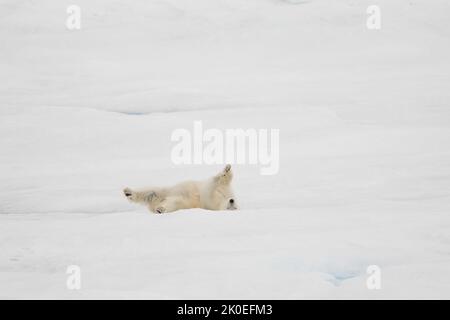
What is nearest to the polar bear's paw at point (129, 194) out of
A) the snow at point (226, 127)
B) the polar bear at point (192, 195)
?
the polar bear at point (192, 195)

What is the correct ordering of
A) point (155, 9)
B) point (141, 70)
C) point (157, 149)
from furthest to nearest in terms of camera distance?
point (155, 9) → point (141, 70) → point (157, 149)

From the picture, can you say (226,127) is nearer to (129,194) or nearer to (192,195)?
(192,195)

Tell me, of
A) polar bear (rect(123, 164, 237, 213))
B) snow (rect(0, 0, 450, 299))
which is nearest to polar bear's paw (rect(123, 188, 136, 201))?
polar bear (rect(123, 164, 237, 213))

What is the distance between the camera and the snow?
4.54 m

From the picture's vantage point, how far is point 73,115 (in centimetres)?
912

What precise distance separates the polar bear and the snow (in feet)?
0.50

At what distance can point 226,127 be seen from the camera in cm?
884

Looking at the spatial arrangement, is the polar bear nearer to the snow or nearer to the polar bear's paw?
the polar bear's paw

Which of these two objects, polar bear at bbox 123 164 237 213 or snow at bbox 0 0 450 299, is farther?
polar bear at bbox 123 164 237 213

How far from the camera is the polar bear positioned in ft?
19.1

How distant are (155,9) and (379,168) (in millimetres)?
7182
